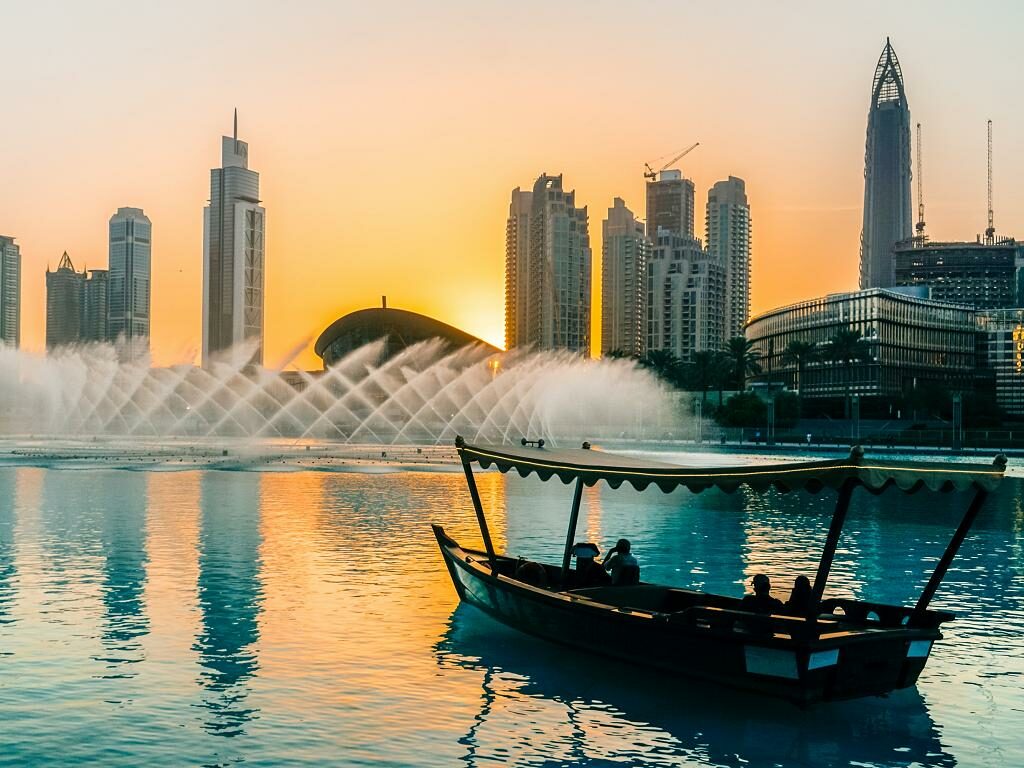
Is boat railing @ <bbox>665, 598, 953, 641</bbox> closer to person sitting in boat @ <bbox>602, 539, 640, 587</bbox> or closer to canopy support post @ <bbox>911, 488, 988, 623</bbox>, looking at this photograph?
canopy support post @ <bbox>911, 488, 988, 623</bbox>

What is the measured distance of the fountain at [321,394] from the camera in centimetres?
10431

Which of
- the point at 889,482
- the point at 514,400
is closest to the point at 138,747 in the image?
the point at 889,482

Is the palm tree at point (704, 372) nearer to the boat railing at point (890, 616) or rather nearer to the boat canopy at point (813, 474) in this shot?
the boat canopy at point (813, 474)

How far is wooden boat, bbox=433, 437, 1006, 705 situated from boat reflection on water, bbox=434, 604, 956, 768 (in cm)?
51

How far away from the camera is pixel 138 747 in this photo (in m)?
14.9

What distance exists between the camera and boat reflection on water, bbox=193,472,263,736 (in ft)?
55.7

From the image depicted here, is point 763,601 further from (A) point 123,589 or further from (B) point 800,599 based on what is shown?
(A) point 123,589

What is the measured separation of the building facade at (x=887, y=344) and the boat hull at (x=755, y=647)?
Result: 492 feet

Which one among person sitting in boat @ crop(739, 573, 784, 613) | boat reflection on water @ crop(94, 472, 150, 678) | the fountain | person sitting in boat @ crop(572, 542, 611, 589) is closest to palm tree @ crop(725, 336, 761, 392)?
the fountain

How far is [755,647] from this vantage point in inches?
648

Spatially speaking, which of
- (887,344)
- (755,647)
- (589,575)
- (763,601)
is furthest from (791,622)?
(887,344)

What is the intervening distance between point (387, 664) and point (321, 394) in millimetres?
116490

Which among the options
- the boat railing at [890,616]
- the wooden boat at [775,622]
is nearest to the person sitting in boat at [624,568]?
the wooden boat at [775,622]

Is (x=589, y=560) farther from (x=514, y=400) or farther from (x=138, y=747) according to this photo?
(x=514, y=400)
